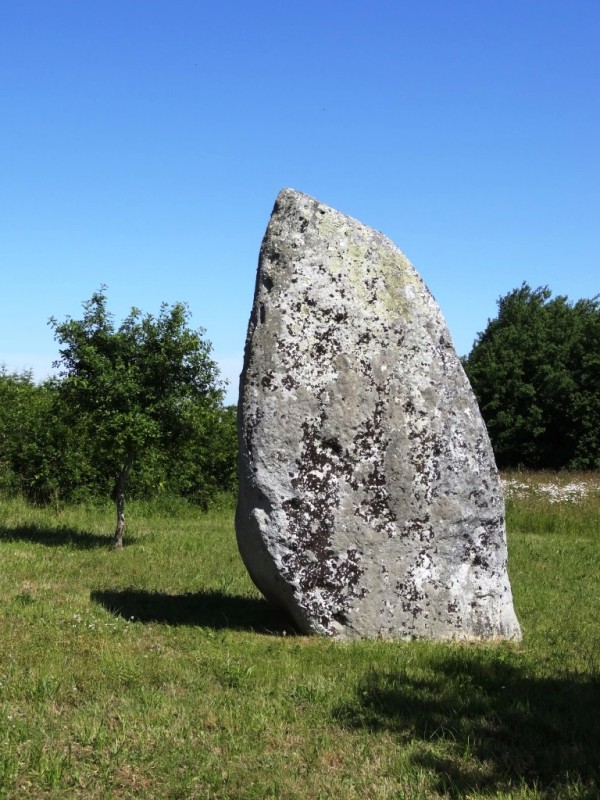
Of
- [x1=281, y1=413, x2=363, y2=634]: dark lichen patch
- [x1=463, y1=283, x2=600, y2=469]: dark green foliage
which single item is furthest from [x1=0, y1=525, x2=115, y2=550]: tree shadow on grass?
[x1=463, y1=283, x2=600, y2=469]: dark green foliage

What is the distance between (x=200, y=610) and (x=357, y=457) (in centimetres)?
287

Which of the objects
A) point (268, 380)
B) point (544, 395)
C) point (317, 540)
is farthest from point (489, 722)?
point (544, 395)

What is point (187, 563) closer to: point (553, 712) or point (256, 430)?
point (256, 430)

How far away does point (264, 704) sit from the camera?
6.33m

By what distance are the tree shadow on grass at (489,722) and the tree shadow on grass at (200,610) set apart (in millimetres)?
1944

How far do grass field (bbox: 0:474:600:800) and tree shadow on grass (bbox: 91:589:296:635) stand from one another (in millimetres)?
36

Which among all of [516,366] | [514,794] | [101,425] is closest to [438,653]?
[514,794]

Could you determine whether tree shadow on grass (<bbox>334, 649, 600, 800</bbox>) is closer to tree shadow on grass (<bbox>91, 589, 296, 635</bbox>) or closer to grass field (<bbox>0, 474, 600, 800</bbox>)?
grass field (<bbox>0, 474, 600, 800</bbox>)

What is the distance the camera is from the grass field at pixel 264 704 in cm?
516

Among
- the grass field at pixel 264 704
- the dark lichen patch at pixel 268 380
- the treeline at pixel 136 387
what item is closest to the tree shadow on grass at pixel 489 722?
the grass field at pixel 264 704

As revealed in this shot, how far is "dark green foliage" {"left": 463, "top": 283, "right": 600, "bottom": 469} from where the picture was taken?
42.1m

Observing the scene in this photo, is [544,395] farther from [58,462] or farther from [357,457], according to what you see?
[357,457]

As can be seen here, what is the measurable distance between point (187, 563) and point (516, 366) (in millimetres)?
34609

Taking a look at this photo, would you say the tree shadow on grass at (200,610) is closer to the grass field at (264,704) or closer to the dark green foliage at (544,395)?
the grass field at (264,704)
